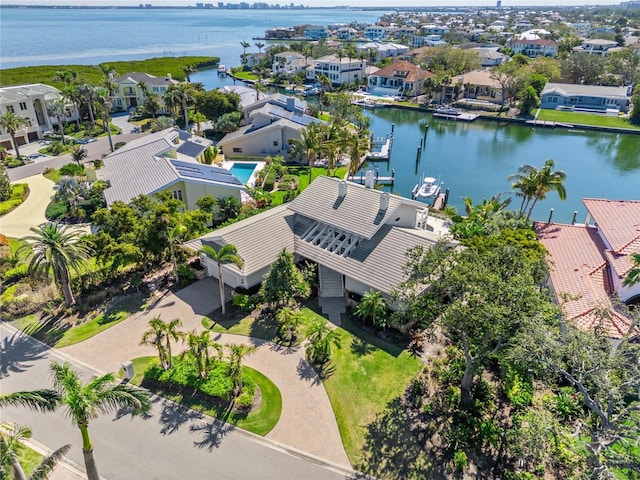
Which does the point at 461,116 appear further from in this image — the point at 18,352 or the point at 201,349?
the point at 18,352

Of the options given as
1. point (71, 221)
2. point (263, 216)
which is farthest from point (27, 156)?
point (263, 216)

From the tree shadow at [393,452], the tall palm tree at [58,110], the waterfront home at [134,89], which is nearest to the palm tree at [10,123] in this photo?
the tall palm tree at [58,110]

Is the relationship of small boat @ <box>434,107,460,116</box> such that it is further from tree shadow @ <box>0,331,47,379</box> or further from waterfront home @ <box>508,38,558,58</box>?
tree shadow @ <box>0,331,47,379</box>

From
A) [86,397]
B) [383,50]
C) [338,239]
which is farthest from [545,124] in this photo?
[86,397]

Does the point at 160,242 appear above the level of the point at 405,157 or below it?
above

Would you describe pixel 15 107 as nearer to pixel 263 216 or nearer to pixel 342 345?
pixel 263 216

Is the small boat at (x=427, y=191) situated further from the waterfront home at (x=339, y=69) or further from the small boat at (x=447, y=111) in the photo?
the waterfront home at (x=339, y=69)
